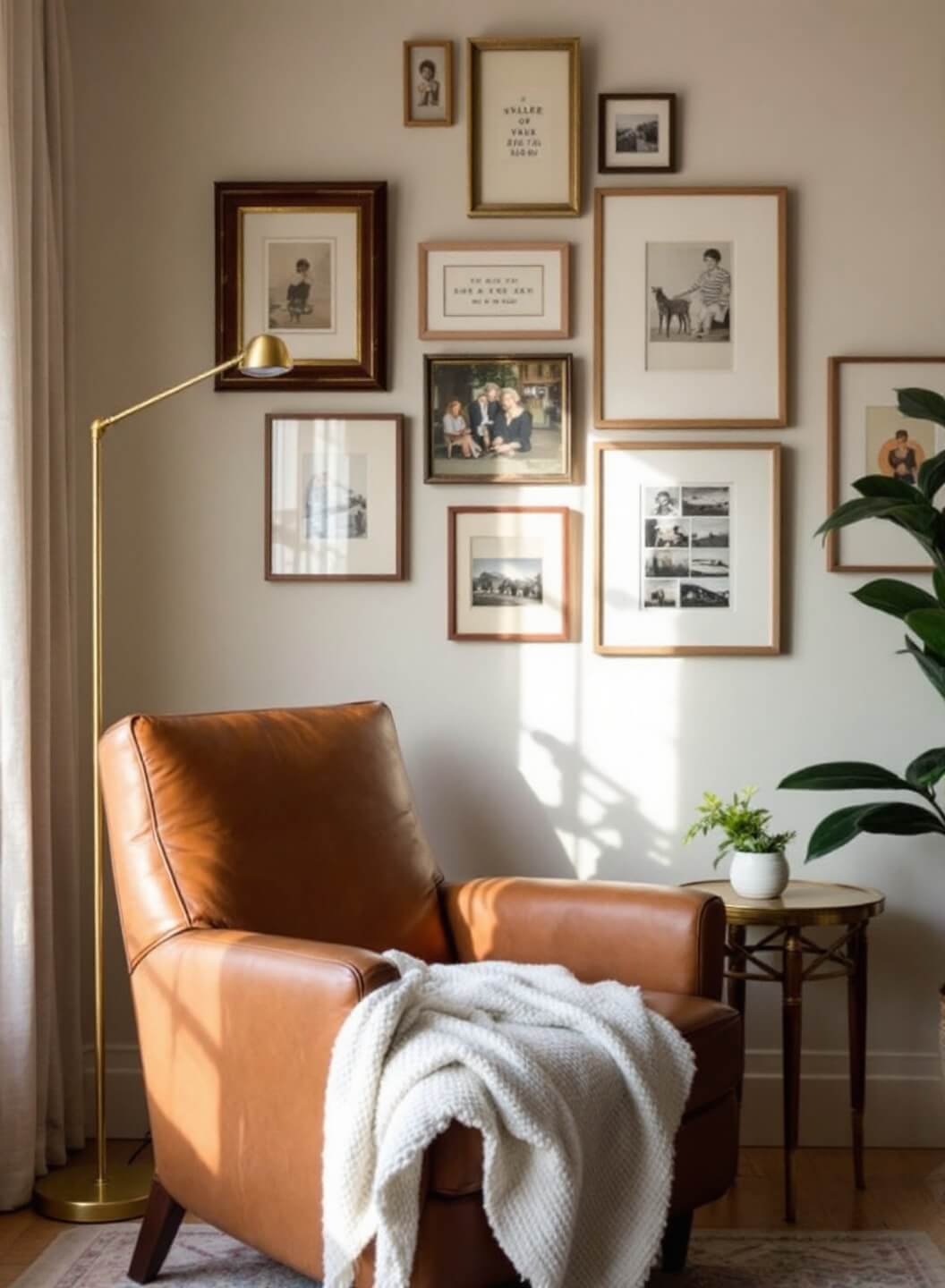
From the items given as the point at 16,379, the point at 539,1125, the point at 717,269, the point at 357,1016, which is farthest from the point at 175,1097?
the point at 717,269

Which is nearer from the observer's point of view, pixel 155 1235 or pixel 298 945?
pixel 298 945

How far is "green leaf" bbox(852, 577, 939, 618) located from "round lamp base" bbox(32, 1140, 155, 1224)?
70.5 inches

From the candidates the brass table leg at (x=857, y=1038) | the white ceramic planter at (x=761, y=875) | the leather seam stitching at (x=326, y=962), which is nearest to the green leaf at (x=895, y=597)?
the white ceramic planter at (x=761, y=875)

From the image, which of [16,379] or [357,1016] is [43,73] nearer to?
[16,379]

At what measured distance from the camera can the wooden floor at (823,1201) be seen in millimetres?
2662

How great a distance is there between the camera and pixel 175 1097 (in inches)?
91.9

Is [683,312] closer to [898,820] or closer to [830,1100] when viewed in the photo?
[898,820]

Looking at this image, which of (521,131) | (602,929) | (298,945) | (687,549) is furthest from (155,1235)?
(521,131)

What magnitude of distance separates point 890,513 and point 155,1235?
183cm

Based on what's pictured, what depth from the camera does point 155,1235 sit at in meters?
2.44

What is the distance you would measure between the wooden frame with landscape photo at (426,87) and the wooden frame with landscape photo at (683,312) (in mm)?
396

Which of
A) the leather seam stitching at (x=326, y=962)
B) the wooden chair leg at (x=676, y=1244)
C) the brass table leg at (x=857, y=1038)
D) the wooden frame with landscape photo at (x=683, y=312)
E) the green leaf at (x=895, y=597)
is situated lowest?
the wooden chair leg at (x=676, y=1244)

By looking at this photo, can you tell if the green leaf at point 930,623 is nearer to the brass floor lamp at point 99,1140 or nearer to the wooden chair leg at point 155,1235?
the brass floor lamp at point 99,1140

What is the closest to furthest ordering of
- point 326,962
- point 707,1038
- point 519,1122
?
point 519,1122 < point 326,962 < point 707,1038
